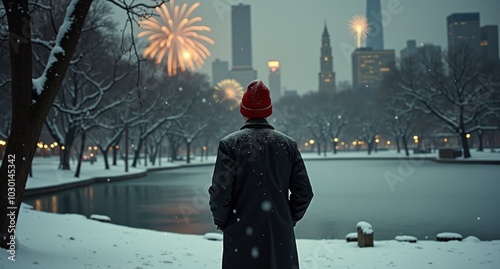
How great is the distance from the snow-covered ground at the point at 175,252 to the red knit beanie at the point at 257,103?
4196 millimetres

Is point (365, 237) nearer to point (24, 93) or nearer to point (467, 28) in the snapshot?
point (24, 93)

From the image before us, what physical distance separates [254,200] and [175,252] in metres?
5.30

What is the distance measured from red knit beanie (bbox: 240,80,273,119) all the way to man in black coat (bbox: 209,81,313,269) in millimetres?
200

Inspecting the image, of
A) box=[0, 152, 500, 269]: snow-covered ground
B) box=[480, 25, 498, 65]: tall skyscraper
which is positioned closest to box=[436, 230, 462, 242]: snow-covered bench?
box=[0, 152, 500, 269]: snow-covered ground

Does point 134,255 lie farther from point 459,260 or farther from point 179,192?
point 179,192

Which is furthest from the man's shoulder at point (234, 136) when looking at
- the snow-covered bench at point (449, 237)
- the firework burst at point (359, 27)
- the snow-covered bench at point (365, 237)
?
the firework burst at point (359, 27)

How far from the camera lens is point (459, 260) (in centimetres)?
743

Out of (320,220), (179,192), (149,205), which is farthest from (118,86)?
(320,220)

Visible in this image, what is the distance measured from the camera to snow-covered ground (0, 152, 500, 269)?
7.24 meters

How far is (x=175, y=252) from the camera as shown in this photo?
8.59 metres

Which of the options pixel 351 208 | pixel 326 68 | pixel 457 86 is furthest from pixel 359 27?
pixel 326 68

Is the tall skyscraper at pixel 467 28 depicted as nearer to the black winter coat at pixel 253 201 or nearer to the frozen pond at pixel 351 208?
the frozen pond at pixel 351 208

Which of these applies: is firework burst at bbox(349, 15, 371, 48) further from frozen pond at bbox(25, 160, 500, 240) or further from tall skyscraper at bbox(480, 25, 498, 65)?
tall skyscraper at bbox(480, 25, 498, 65)

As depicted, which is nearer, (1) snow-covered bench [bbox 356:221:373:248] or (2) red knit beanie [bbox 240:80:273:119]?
(2) red knit beanie [bbox 240:80:273:119]
